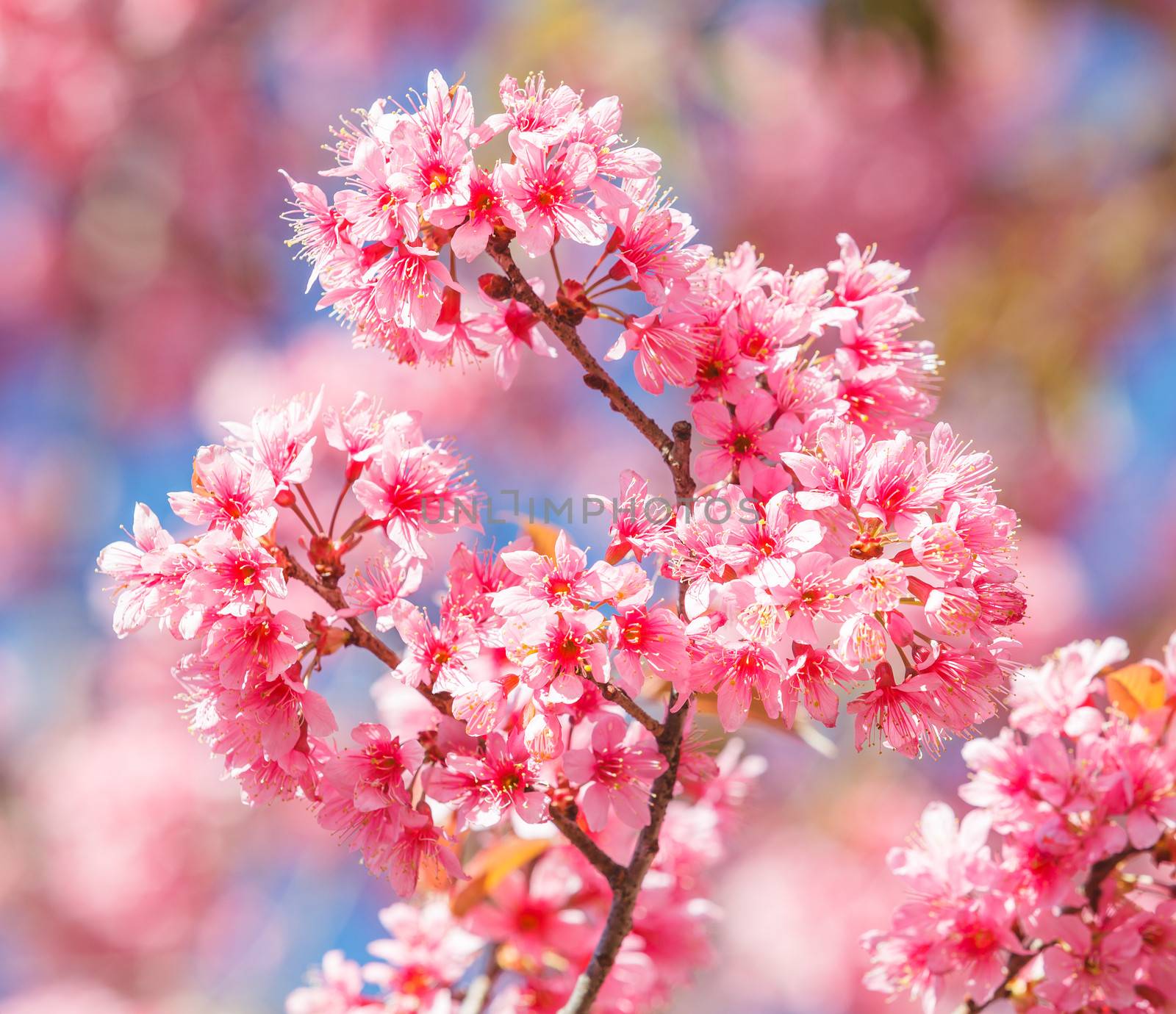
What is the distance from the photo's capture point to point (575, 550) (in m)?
0.93

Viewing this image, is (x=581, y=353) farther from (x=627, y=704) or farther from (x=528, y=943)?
(x=528, y=943)

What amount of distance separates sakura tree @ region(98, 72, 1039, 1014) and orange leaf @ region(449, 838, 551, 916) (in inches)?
5.5

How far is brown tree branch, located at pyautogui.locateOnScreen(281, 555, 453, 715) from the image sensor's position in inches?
38.7

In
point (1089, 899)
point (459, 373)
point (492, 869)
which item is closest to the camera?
point (1089, 899)

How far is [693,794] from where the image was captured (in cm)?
141

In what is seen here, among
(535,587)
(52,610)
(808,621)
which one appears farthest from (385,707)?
(52,610)

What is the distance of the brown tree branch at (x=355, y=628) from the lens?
0.98 meters

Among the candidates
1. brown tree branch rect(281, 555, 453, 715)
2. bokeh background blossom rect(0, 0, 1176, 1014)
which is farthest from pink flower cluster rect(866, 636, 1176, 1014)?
bokeh background blossom rect(0, 0, 1176, 1014)

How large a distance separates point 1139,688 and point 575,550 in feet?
1.94

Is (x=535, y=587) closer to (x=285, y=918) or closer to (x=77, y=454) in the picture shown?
(x=285, y=918)

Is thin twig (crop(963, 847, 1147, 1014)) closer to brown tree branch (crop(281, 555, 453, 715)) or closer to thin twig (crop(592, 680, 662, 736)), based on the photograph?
thin twig (crop(592, 680, 662, 736))

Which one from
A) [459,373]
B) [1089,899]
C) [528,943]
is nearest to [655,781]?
[528,943]

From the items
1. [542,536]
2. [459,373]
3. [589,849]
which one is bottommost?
[589,849]

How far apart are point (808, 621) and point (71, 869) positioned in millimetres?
4070
